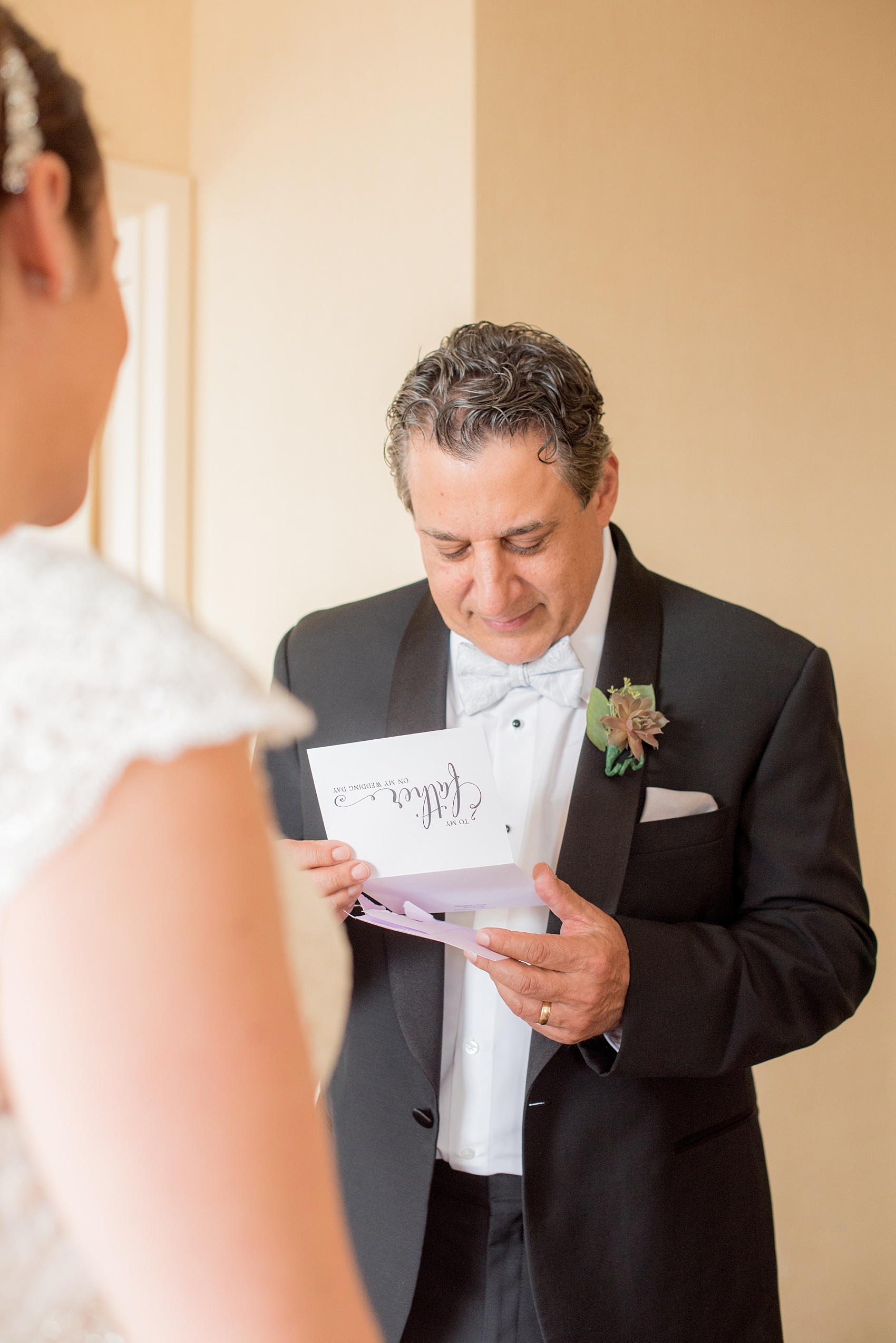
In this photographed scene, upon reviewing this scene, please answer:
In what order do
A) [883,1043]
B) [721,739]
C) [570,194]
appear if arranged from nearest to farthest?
[721,739]
[570,194]
[883,1043]

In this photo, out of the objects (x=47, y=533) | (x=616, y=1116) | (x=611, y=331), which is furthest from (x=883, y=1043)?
(x=47, y=533)

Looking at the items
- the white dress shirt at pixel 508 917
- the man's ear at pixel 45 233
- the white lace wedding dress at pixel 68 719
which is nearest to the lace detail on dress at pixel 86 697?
the white lace wedding dress at pixel 68 719

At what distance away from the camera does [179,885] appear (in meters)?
0.43

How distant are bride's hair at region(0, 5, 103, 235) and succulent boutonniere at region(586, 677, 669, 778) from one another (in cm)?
118

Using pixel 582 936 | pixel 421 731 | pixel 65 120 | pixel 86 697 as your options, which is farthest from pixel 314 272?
pixel 86 697

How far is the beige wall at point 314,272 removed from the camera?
87.0 inches

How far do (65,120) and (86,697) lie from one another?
316mm

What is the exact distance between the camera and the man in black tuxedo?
1.55 metres

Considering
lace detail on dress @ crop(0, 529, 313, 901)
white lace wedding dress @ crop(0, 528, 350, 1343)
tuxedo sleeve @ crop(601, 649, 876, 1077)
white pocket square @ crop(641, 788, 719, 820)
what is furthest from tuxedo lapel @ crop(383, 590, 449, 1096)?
lace detail on dress @ crop(0, 529, 313, 901)

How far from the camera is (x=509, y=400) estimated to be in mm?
1644

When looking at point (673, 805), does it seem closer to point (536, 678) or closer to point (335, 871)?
point (536, 678)

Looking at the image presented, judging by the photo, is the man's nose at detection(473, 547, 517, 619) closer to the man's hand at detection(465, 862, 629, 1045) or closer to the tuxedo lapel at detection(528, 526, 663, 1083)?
the tuxedo lapel at detection(528, 526, 663, 1083)

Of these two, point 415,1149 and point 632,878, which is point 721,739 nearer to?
point 632,878

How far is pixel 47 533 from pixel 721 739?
7.35 feet
